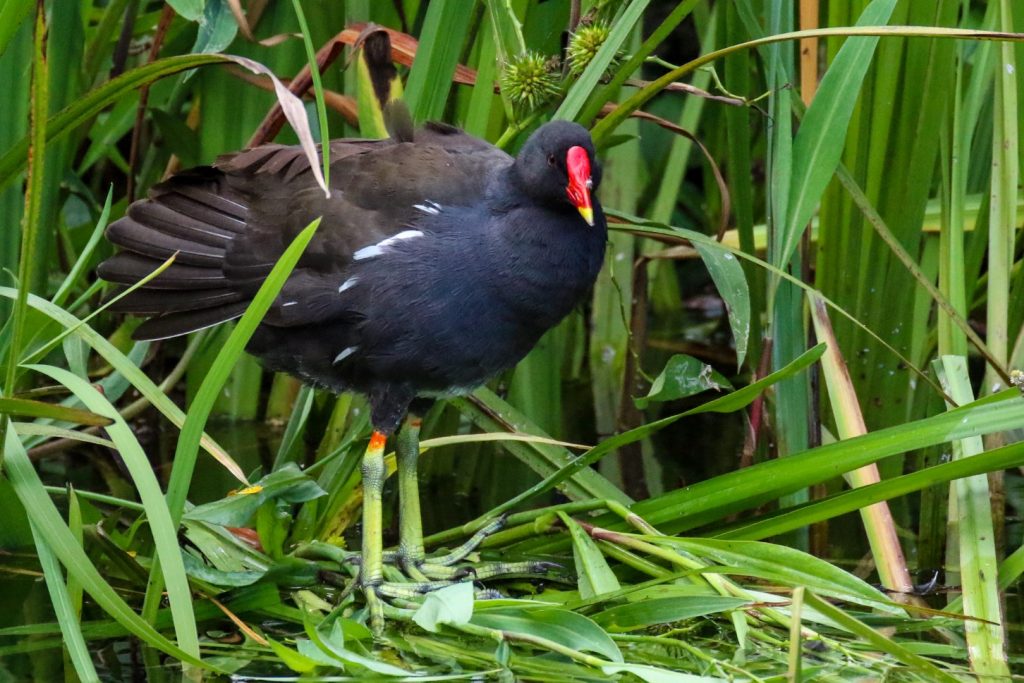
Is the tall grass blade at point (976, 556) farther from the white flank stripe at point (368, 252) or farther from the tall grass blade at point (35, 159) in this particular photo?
the tall grass blade at point (35, 159)

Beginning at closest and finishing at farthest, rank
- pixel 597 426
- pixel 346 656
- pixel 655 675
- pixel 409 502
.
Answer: pixel 655 675 < pixel 346 656 < pixel 409 502 < pixel 597 426

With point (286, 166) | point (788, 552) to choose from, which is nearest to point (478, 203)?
point (286, 166)

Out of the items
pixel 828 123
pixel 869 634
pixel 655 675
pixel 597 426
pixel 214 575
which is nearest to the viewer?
pixel 869 634

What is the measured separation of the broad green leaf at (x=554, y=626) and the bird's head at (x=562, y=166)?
0.66 metres

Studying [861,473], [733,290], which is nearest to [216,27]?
[733,290]

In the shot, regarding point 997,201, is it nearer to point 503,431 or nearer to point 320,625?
point 503,431

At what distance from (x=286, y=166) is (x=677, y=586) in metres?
1.11

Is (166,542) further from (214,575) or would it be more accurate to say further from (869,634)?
(869,634)

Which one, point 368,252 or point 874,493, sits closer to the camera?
point 874,493

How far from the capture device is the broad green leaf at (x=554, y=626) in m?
1.90

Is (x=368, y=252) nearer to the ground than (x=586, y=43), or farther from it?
nearer to the ground

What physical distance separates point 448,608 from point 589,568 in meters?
0.30

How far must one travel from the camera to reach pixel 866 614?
7.16 feet

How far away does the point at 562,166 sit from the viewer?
2.22 metres
